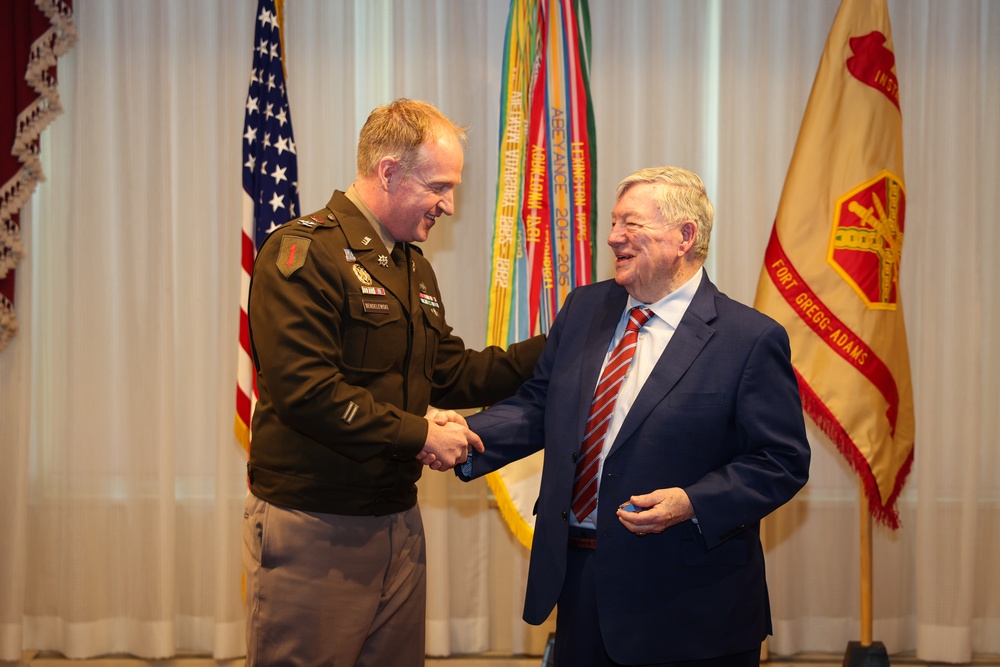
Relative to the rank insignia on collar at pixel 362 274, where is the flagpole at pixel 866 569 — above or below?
below

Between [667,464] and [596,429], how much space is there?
196 mm

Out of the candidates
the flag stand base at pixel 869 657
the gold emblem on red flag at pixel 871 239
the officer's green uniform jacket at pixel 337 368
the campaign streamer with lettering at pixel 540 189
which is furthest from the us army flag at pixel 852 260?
the officer's green uniform jacket at pixel 337 368

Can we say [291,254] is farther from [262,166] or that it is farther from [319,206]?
[319,206]

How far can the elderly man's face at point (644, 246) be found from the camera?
229cm

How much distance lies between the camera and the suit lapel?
85.0 inches

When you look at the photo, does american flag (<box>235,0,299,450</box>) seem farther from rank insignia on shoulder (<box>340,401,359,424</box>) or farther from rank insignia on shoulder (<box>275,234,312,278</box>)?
rank insignia on shoulder (<box>340,401,359,424</box>)

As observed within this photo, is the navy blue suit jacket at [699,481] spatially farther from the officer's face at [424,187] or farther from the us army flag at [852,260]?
the us army flag at [852,260]

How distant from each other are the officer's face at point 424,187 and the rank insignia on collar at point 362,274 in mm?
187

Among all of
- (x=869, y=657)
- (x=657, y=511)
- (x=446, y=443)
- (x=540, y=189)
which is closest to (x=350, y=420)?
(x=446, y=443)

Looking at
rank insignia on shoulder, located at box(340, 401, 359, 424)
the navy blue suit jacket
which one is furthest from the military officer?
the navy blue suit jacket

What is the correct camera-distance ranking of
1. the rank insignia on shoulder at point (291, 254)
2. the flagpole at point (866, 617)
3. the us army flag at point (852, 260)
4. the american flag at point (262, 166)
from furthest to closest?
the american flag at point (262, 166), the flagpole at point (866, 617), the us army flag at point (852, 260), the rank insignia on shoulder at point (291, 254)

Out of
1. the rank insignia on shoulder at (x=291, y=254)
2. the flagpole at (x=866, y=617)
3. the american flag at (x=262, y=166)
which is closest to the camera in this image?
the rank insignia on shoulder at (x=291, y=254)

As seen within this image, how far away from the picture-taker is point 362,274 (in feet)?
7.81

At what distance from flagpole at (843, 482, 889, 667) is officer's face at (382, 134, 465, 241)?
6.84 feet
